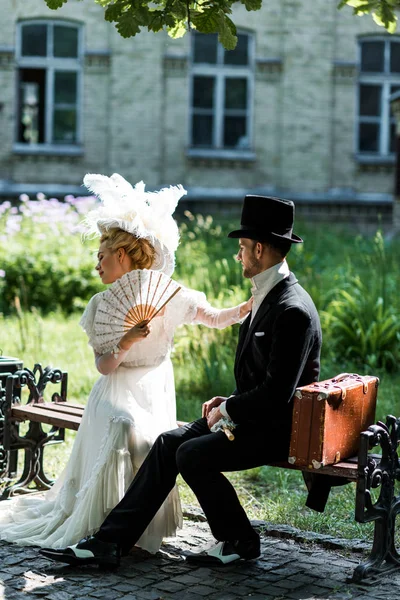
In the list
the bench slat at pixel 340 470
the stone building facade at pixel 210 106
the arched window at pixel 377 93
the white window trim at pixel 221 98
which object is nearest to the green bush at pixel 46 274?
the stone building facade at pixel 210 106

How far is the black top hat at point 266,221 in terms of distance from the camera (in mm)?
4332

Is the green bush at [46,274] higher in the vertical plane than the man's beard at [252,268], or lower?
lower

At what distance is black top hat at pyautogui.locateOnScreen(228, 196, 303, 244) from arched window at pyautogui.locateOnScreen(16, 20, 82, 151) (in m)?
15.1

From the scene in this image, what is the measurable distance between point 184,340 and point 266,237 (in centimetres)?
450

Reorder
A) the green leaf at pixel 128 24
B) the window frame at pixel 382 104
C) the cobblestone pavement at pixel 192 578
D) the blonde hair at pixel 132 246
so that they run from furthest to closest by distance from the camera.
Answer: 1. the window frame at pixel 382 104
2. the blonde hair at pixel 132 246
3. the green leaf at pixel 128 24
4. the cobblestone pavement at pixel 192 578

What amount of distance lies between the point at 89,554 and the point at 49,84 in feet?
51.9

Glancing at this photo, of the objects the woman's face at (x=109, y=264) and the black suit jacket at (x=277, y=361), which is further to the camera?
the woman's face at (x=109, y=264)

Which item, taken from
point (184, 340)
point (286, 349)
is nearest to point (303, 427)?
point (286, 349)

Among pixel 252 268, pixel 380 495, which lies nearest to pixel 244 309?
pixel 252 268

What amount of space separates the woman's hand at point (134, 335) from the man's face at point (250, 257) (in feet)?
1.80

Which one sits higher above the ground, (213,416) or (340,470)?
(213,416)

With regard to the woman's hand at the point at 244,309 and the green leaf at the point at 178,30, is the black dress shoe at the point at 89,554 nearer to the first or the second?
the woman's hand at the point at 244,309

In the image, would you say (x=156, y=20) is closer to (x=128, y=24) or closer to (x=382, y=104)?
(x=128, y=24)

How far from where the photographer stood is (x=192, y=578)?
424 cm
